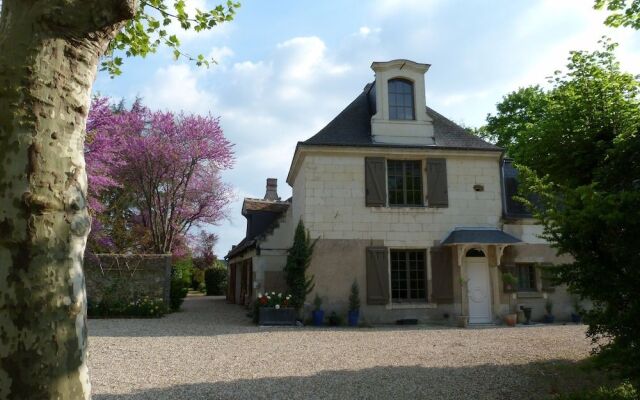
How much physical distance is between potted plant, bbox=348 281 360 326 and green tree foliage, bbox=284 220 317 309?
1.10 meters

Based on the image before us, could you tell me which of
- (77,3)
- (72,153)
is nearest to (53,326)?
(72,153)

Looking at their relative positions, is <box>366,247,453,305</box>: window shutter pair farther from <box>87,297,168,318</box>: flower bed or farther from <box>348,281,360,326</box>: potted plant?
<box>87,297,168,318</box>: flower bed

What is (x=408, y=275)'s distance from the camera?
13117 millimetres

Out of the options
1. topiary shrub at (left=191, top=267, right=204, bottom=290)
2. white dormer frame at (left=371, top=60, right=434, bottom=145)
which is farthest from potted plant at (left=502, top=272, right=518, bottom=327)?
topiary shrub at (left=191, top=267, right=204, bottom=290)

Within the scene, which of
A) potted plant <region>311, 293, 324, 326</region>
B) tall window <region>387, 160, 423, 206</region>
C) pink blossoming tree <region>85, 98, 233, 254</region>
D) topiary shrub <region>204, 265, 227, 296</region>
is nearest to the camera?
potted plant <region>311, 293, 324, 326</region>

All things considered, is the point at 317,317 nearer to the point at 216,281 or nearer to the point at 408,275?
the point at 408,275

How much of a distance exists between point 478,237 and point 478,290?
160cm

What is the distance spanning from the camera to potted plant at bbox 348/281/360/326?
12.2 meters

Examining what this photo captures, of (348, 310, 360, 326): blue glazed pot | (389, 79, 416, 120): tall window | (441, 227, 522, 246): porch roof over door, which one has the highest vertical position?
(389, 79, 416, 120): tall window

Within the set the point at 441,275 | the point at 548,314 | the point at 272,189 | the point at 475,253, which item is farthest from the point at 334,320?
the point at 272,189

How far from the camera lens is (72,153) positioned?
2443 mm

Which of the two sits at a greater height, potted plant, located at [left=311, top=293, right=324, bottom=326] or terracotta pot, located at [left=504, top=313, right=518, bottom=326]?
potted plant, located at [left=311, top=293, right=324, bottom=326]

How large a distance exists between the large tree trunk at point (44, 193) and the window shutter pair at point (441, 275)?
11497mm

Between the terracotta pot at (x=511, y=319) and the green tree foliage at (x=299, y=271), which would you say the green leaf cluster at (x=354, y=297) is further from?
the terracotta pot at (x=511, y=319)
